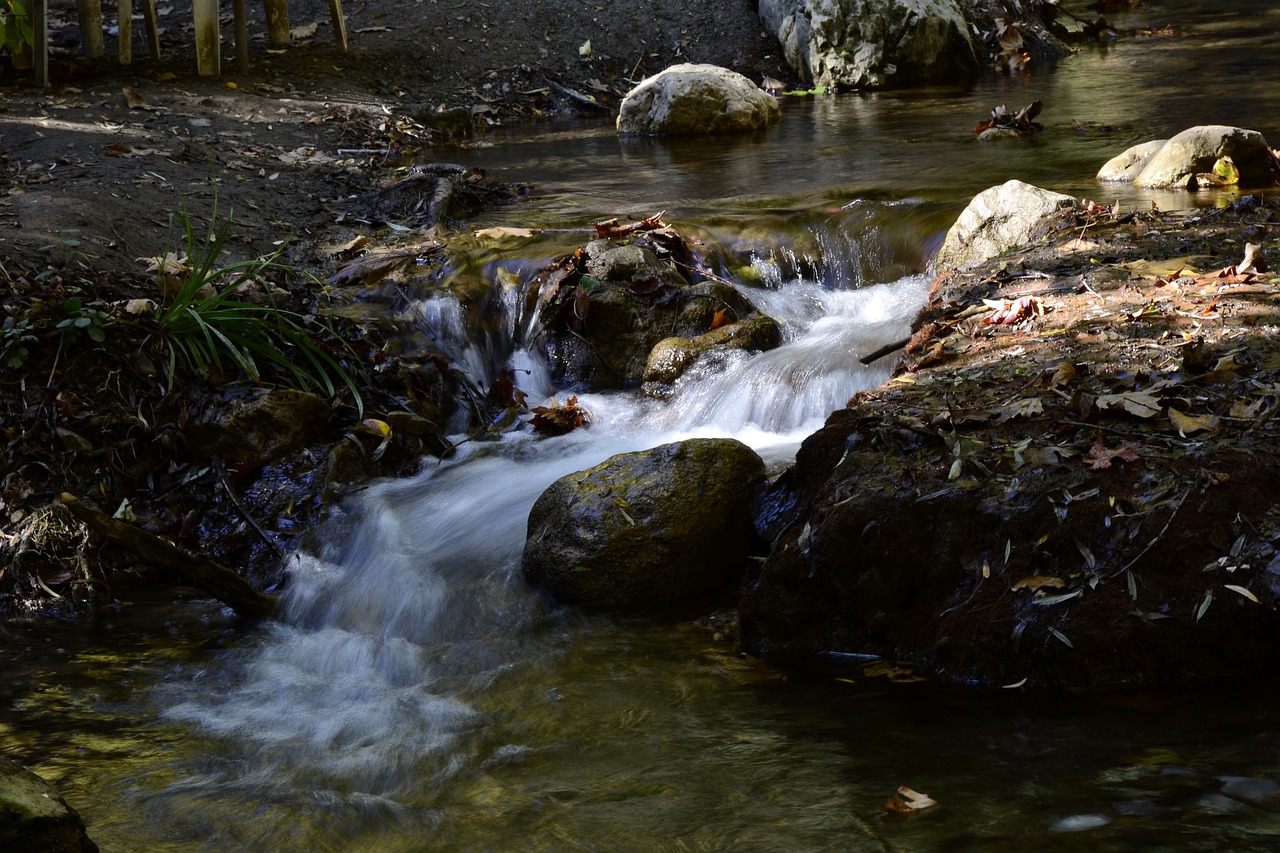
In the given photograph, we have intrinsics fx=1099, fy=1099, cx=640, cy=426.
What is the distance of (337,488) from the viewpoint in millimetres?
4848

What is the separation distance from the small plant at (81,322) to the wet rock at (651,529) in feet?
7.70

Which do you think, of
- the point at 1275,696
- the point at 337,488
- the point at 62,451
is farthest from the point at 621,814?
the point at 62,451

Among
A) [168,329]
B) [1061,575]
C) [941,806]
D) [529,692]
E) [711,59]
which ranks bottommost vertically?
[529,692]

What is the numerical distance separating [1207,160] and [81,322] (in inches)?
259

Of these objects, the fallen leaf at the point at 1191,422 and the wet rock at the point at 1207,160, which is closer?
the fallen leaf at the point at 1191,422

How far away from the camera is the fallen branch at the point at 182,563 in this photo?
3.58m

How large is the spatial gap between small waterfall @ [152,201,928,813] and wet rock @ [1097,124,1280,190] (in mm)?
1924

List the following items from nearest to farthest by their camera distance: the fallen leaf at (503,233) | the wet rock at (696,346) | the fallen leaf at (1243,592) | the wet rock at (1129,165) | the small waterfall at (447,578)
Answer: the fallen leaf at (1243,592) < the small waterfall at (447,578) < the wet rock at (696,346) < the fallen leaf at (503,233) < the wet rock at (1129,165)

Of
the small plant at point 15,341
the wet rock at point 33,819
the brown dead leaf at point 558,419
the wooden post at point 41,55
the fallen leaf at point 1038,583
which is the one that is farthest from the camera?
the wooden post at point 41,55

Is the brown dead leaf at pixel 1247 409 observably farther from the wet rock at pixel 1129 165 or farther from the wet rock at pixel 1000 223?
the wet rock at pixel 1129 165

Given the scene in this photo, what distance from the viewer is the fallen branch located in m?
3.58

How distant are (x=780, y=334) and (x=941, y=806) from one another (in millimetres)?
4239

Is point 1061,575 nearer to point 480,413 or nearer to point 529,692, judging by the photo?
point 529,692

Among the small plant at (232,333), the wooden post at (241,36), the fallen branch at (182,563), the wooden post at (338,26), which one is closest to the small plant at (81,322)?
the small plant at (232,333)
